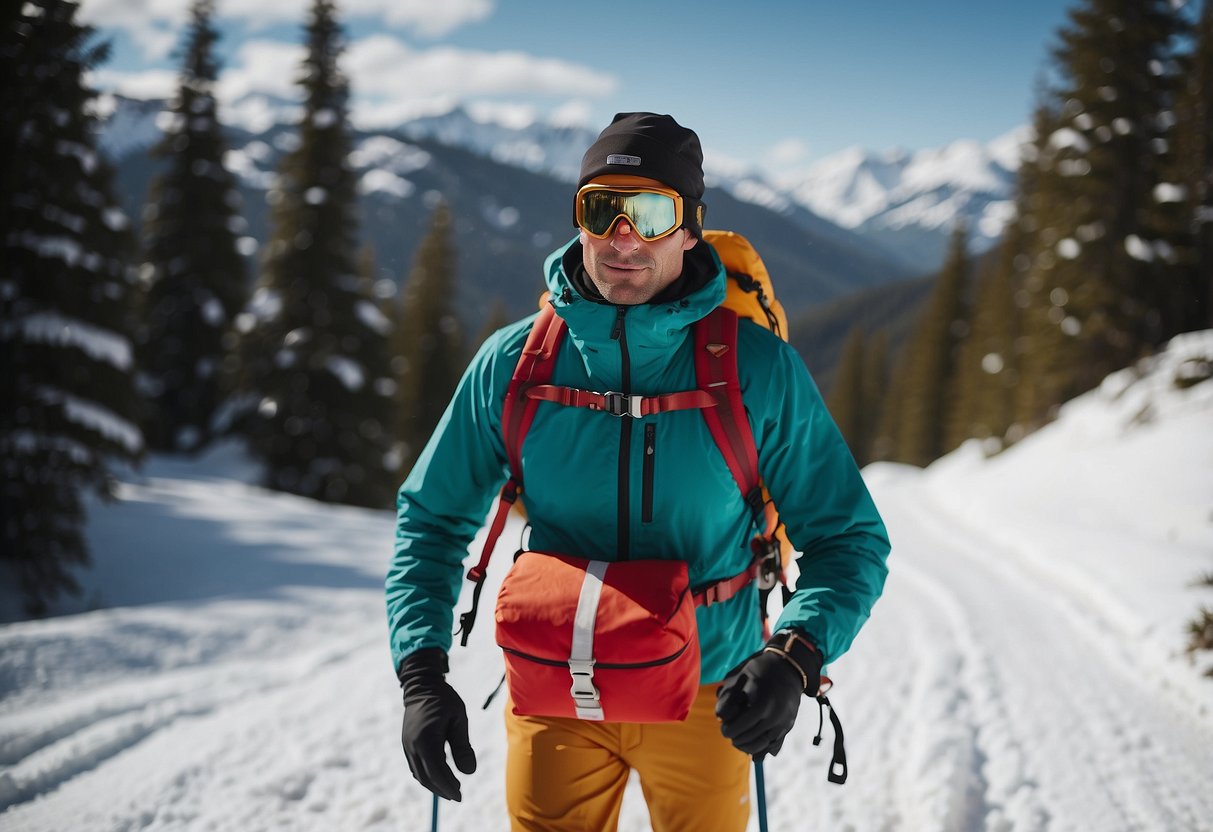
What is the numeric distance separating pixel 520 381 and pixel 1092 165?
2326 centimetres

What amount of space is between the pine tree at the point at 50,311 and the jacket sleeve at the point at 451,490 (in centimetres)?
1094

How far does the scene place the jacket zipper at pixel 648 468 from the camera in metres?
2.02

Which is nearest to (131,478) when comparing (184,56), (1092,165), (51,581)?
(51,581)

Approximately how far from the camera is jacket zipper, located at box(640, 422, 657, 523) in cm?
202

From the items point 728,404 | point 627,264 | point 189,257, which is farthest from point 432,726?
point 189,257

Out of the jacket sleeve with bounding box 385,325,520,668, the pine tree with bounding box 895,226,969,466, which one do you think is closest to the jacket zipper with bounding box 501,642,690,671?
the jacket sleeve with bounding box 385,325,520,668

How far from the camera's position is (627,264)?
2.04 m

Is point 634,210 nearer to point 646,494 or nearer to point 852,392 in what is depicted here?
point 646,494

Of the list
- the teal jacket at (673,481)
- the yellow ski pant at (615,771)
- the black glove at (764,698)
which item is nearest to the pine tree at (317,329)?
the teal jacket at (673,481)

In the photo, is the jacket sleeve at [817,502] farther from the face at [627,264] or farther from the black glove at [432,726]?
the black glove at [432,726]

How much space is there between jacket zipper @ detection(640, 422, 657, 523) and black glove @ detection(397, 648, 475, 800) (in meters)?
0.71

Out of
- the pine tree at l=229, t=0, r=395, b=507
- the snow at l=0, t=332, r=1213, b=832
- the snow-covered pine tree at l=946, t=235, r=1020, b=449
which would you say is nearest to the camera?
the snow at l=0, t=332, r=1213, b=832

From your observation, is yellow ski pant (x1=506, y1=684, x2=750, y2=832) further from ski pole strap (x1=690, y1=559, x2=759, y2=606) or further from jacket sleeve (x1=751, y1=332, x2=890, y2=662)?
jacket sleeve (x1=751, y1=332, x2=890, y2=662)

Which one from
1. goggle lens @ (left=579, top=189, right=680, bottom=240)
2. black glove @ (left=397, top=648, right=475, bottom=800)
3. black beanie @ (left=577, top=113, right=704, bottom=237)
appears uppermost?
black beanie @ (left=577, top=113, right=704, bottom=237)
